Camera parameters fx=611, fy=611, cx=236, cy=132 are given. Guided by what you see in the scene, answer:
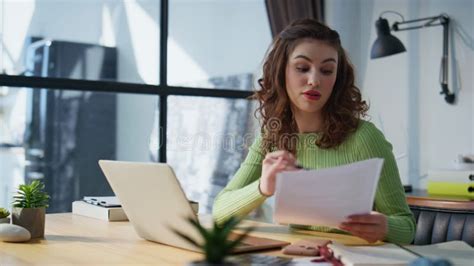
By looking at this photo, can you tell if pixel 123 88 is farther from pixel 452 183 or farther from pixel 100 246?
pixel 100 246

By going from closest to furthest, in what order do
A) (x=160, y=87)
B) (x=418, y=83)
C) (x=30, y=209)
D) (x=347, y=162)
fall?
(x=30, y=209) < (x=347, y=162) < (x=160, y=87) < (x=418, y=83)

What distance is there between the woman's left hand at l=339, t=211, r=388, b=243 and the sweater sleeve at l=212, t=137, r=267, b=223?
25cm

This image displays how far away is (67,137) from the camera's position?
336 cm

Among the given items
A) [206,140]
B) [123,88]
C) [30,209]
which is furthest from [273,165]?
[206,140]

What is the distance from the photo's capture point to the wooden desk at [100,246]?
3.98 ft

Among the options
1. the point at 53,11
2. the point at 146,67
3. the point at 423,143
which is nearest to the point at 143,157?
the point at 146,67

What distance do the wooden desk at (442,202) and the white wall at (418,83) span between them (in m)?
0.72

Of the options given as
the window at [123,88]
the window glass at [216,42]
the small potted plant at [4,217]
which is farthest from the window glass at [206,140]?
the small potted plant at [4,217]

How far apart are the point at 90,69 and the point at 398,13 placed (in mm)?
1859

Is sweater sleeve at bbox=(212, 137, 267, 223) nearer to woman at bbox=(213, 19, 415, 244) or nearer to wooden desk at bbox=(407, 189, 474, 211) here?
woman at bbox=(213, 19, 415, 244)

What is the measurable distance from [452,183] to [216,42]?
164cm

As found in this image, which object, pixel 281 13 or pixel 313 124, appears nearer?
pixel 313 124

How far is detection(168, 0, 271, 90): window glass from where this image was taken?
3.60 metres

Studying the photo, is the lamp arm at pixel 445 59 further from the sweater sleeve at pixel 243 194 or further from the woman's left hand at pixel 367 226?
the woman's left hand at pixel 367 226
